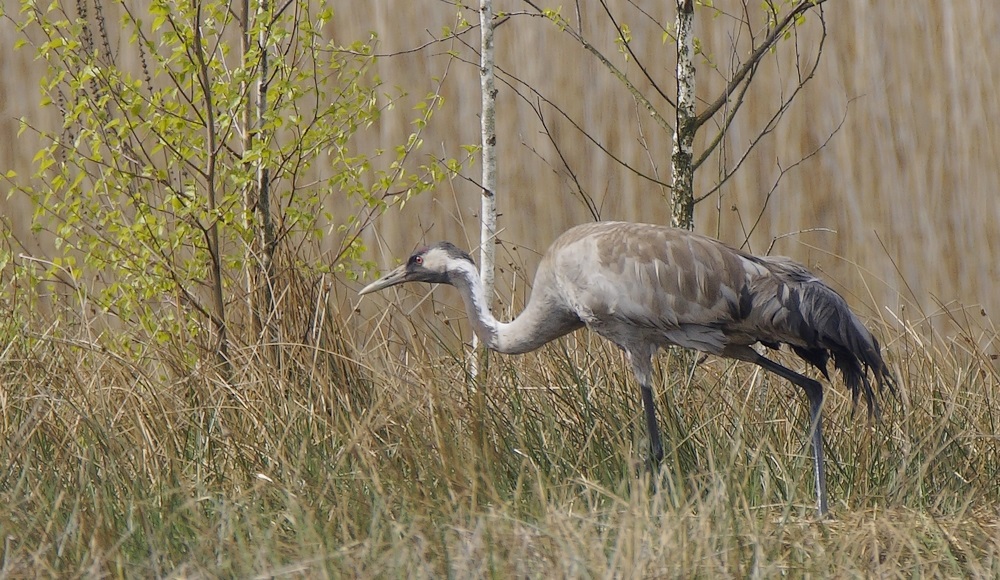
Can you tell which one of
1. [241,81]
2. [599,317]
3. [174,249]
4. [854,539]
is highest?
[241,81]

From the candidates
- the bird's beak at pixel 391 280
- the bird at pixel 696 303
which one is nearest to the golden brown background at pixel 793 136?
the bird's beak at pixel 391 280

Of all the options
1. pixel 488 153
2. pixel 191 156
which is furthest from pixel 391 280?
pixel 191 156

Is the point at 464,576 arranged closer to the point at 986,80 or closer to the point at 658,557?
the point at 658,557

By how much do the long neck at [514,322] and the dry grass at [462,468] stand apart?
150mm

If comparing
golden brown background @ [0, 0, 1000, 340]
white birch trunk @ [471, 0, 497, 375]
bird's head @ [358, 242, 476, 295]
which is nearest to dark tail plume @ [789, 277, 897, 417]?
bird's head @ [358, 242, 476, 295]

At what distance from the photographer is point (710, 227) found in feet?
21.0

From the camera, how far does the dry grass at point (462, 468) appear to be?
3.18 metres

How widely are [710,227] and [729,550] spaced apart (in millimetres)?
3440

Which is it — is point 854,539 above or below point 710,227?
below

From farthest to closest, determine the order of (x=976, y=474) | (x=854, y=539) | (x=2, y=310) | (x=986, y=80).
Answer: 1. (x=986, y=80)
2. (x=2, y=310)
3. (x=976, y=474)
4. (x=854, y=539)

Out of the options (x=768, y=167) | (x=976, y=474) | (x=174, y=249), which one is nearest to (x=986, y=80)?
(x=768, y=167)

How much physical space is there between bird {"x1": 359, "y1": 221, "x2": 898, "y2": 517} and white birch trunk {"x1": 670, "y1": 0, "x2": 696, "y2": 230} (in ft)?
1.66

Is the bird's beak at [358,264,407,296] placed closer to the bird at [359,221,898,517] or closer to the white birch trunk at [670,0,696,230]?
the bird at [359,221,898,517]

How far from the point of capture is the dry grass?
3.18 meters
